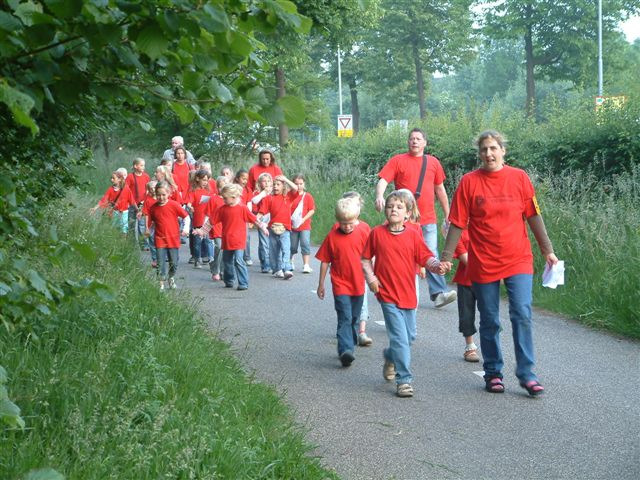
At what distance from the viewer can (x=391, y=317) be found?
7.48m

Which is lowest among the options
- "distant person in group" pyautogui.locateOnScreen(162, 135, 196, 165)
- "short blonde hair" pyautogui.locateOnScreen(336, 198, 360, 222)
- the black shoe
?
the black shoe

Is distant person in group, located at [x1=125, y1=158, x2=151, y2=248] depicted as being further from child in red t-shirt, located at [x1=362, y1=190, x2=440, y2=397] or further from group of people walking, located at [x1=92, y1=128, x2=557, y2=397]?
child in red t-shirt, located at [x1=362, y1=190, x2=440, y2=397]

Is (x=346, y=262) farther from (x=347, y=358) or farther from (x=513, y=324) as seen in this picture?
(x=513, y=324)

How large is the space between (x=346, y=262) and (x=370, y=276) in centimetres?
97

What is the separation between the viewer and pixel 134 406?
500 centimetres

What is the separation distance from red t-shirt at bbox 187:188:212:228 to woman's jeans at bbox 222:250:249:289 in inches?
63.8

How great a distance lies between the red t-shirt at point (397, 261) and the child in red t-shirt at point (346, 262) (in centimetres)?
79

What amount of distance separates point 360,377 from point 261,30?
5291mm

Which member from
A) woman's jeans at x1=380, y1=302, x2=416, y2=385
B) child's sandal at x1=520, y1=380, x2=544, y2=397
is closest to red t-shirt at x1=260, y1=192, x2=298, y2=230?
woman's jeans at x1=380, y1=302, x2=416, y2=385

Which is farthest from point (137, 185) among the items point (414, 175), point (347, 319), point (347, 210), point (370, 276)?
point (370, 276)

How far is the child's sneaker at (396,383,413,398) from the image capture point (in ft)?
23.3

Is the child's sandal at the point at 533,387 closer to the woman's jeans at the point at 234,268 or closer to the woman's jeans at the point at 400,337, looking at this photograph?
the woman's jeans at the point at 400,337

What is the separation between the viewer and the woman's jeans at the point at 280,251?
14281 millimetres

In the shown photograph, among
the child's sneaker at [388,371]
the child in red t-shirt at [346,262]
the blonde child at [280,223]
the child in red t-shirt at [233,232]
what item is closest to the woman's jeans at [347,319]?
→ the child in red t-shirt at [346,262]
